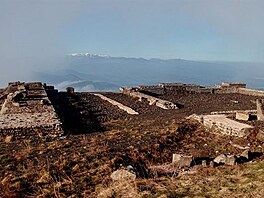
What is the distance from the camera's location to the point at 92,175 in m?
13.8

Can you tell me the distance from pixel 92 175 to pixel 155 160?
3.45m

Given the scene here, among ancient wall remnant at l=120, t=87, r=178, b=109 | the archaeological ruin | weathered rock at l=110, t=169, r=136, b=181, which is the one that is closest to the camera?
weathered rock at l=110, t=169, r=136, b=181

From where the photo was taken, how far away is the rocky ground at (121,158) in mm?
10898

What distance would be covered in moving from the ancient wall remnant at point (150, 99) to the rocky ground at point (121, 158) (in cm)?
320

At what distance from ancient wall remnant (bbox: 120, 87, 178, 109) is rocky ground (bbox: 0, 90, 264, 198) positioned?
320cm

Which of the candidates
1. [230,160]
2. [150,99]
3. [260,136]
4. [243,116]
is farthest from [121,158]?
[150,99]

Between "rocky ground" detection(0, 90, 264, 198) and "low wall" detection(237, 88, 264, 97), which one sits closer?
"rocky ground" detection(0, 90, 264, 198)

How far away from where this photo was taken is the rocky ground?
35.8 feet

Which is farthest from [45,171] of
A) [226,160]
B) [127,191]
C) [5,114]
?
[5,114]

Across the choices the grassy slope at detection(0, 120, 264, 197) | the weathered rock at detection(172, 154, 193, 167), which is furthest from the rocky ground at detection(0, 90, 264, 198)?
the weathered rock at detection(172, 154, 193, 167)

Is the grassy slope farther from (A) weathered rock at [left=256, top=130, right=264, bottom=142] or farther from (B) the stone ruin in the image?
(B) the stone ruin

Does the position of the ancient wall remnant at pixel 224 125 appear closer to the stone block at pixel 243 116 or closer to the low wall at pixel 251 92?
the stone block at pixel 243 116

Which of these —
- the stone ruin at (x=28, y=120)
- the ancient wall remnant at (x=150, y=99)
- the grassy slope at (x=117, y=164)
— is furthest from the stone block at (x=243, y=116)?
the stone ruin at (x=28, y=120)

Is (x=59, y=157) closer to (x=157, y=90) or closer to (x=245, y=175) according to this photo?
(x=245, y=175)
